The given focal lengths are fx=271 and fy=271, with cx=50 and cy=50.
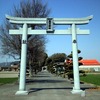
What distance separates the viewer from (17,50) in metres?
34.6

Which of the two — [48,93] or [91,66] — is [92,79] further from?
[91,66]

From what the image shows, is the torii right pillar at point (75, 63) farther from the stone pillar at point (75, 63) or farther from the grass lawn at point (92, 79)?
the grass lawn at point (92, 79)

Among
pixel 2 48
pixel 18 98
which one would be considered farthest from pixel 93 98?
pixel 2 48

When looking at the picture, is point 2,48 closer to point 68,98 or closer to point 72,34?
point 72,34

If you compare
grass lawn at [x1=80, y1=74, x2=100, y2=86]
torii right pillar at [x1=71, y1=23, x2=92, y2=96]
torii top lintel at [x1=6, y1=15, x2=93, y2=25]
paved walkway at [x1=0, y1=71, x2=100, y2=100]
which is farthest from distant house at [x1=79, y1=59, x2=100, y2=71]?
torii right pillar at [x1=71, y1=23, x2=92, y2=96]

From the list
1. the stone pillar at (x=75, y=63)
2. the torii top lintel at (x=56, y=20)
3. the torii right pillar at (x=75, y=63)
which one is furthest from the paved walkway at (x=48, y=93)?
the torii top lintel at (x=56, y=20)

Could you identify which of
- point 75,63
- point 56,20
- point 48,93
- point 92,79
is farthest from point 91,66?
point 48,93

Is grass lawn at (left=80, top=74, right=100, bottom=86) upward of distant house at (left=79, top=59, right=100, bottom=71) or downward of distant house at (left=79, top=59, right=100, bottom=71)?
downward

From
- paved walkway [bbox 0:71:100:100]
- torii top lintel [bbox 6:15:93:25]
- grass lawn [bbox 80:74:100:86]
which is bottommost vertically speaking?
paved walkway [bbox 0:71:100:100]

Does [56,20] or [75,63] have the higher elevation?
[56,20]

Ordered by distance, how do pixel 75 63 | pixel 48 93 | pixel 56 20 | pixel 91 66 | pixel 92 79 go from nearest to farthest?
pixel 48 93
pixel 75 63
pixel 56 20
pixel 92 79
pixel 91 66

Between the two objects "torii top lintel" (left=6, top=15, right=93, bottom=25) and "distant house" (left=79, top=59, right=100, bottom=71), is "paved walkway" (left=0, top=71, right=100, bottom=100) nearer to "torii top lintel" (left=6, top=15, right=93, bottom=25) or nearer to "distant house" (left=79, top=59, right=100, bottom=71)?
"torii top lintel" (left=6, top=15, right=93, bottom=25)

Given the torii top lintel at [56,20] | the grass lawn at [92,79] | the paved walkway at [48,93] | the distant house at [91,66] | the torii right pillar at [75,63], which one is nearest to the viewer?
the paved walkway at [48,93]

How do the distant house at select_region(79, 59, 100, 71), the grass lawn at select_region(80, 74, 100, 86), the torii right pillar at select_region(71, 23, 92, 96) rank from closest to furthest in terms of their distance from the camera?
1. the torii right pillar at select_region(71, 23, 92, 96)
2. the grass lawn at select_region(80, 74, 100, 86)
3. the distant house at select_region(79, 59, 100, 71)
